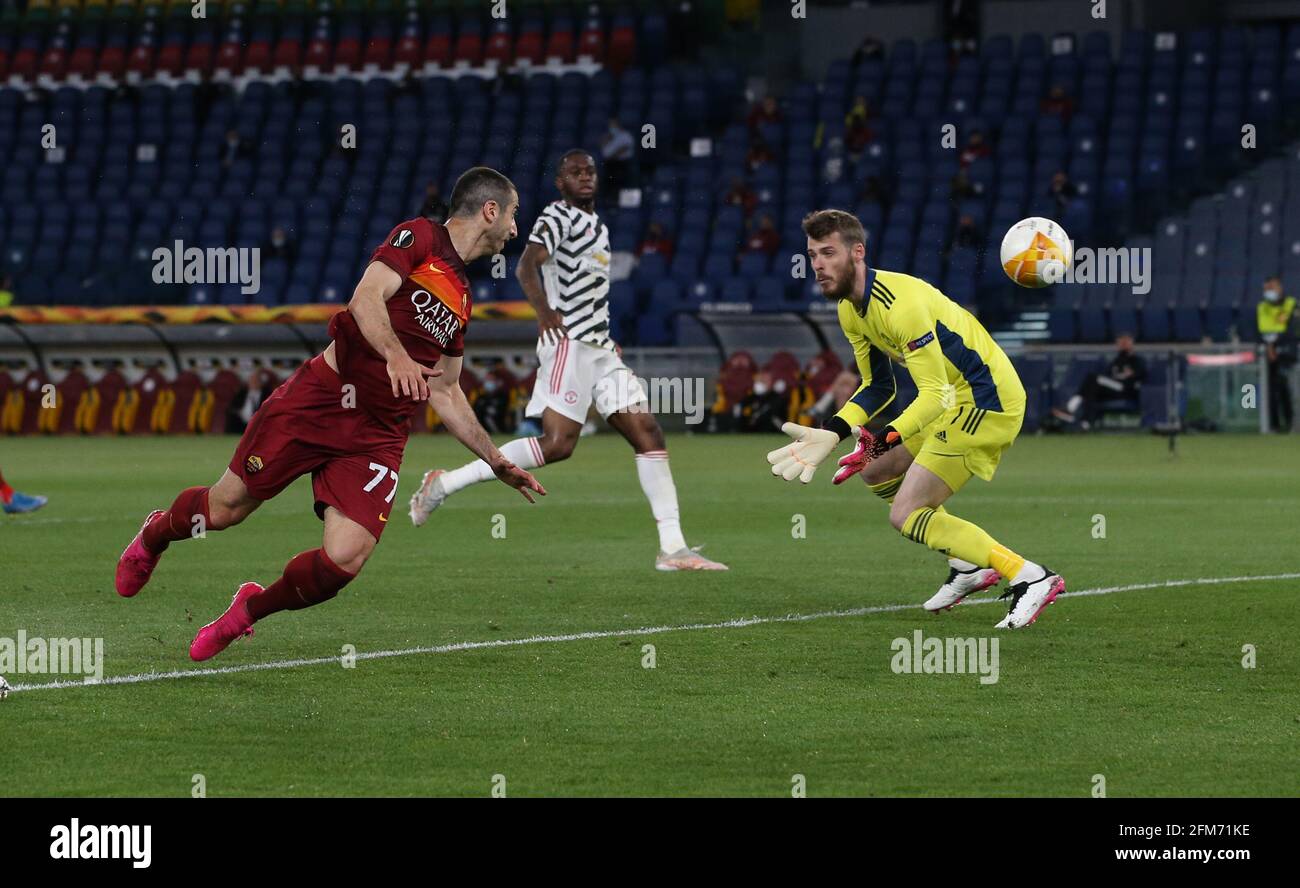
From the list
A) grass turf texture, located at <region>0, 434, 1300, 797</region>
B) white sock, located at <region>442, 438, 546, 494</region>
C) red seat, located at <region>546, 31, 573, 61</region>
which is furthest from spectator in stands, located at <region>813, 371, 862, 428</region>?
white sock, located at <region>442, 438, 546, 494</region>

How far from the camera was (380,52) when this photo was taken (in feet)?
134

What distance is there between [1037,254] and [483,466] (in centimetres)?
377

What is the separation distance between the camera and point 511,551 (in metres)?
13.0

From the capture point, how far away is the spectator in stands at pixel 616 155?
116ft

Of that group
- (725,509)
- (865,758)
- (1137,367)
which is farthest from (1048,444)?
(865,758)

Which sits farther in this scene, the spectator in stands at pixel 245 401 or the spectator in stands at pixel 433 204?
the spectator in stands at pixel 433 204

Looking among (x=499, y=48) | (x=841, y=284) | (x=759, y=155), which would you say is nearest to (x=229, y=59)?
(x=499, y=48)

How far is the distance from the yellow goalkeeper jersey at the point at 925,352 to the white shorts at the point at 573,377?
3.02 m

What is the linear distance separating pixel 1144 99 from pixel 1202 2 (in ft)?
16.8

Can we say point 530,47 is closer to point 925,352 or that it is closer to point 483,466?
point 483,466

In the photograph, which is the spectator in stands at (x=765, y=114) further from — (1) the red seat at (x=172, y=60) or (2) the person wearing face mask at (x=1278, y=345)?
(1) the red seat at (x=172, y=60)

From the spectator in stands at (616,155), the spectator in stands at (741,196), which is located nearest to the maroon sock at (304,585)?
the spectator in stands at (741,196)

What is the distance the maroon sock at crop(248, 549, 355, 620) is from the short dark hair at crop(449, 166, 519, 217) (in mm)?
1557
